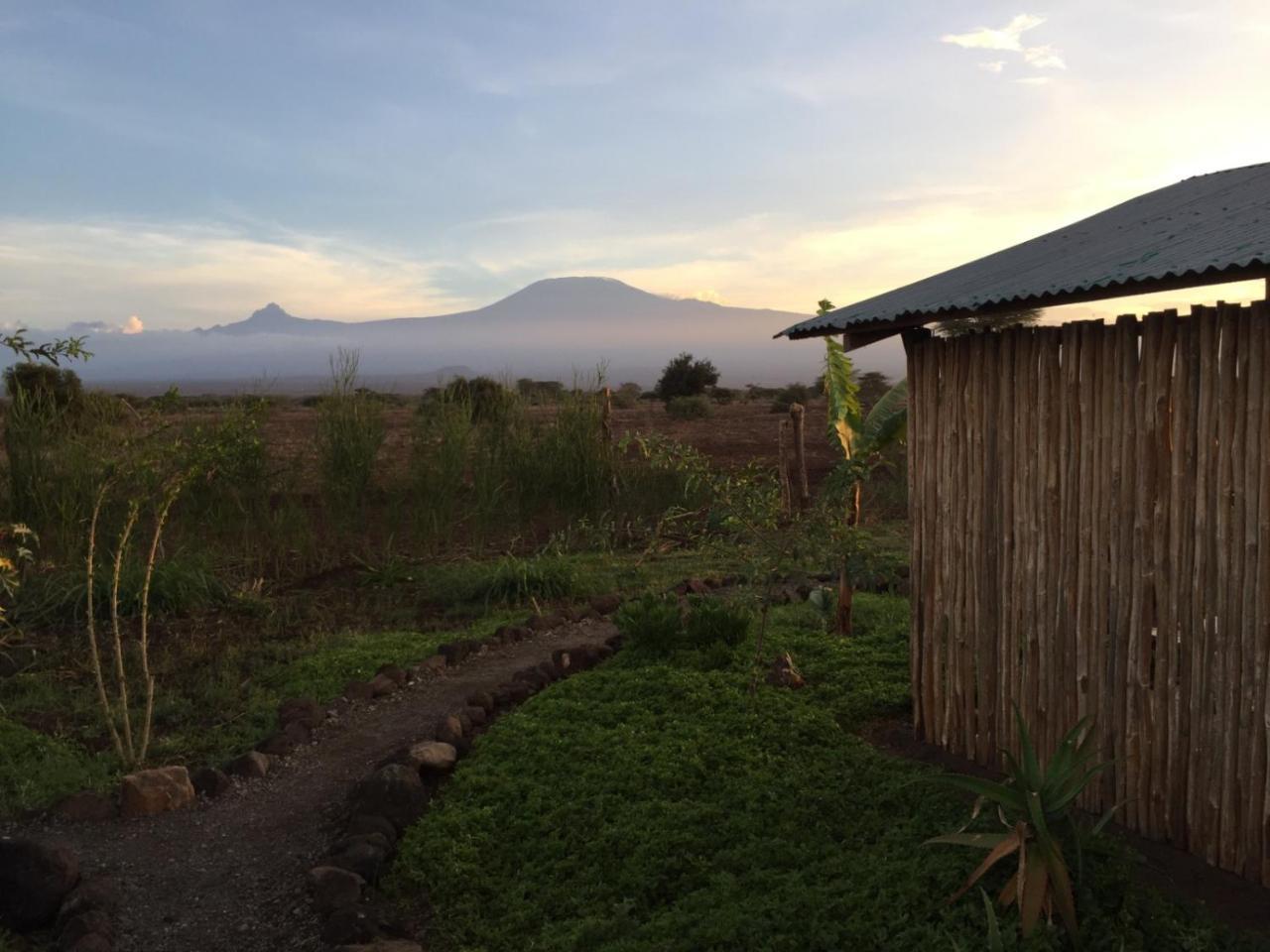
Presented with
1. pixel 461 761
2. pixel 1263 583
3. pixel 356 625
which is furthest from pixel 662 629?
pixel 1263 583

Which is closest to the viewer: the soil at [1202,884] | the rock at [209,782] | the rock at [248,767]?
the soil at [1202,884]

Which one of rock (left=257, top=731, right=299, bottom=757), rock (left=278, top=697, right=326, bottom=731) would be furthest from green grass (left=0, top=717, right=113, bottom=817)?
rock (left=278, top=697, right=326, bottom=731)

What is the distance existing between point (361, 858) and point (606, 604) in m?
4.36

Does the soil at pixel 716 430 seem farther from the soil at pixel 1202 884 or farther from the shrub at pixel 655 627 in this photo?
the soil at pixel 1202 884

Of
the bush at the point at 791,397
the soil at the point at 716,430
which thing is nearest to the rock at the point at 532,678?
the soil at the point at 716,430

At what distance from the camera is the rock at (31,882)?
3.85 metres

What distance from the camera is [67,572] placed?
8.27 metres

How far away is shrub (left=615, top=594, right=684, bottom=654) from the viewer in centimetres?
650

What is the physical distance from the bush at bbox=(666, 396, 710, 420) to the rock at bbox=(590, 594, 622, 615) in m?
22.0

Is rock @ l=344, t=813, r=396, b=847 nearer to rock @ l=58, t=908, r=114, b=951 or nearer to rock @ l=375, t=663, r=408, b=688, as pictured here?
rock @ l=58, t=908, r=114, b=951

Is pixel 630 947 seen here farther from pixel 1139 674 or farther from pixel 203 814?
pixel 203 814

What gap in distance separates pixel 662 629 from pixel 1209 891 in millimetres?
3528

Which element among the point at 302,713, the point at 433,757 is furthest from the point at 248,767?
the point at 433,757

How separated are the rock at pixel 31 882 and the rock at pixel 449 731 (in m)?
1.82
